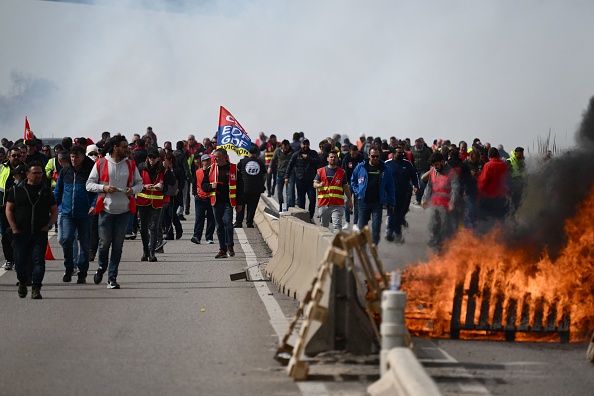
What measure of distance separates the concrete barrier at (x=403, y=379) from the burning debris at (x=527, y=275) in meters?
3.18

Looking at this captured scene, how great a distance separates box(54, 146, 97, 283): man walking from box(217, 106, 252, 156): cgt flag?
36.9 feet

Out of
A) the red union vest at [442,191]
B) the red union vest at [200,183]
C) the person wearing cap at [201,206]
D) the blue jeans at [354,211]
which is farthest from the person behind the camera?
the blue jeans at [354,211]

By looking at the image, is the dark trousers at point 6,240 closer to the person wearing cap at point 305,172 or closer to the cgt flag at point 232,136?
the person wearing cap at point 305,172

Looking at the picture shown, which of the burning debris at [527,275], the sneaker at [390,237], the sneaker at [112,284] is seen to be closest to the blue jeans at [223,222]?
the sneaker at [390,237]

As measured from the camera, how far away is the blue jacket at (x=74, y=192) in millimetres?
16953

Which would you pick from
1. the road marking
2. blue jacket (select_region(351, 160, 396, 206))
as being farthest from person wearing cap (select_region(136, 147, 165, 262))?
blue jacket (select_region(351, 160, 396, 206))

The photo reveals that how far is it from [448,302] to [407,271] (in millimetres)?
1450

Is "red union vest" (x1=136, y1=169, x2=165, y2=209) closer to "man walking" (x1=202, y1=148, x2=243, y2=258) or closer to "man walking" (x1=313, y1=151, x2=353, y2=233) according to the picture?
"man walking" (x1=202, y1=148, x2=243, y2=258)

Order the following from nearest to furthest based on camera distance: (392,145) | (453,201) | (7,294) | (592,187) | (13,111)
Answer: (592,187), (7,294), (453,201), (392,145), (13,111)

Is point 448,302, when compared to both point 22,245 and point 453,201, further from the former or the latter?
point 453,201

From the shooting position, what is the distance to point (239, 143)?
28578 millimetres

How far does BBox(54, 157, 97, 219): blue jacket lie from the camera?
1695cm

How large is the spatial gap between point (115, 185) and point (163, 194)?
4978mm

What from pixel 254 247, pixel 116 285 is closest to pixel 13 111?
pixel 254 247
